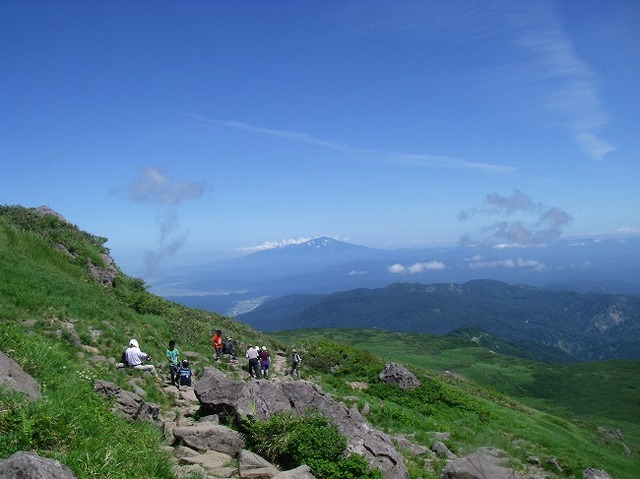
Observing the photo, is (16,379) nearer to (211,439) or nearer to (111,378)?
(211,439)

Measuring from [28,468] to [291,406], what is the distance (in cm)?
974

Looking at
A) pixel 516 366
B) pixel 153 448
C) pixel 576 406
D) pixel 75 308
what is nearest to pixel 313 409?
Answer: pixel 153 448

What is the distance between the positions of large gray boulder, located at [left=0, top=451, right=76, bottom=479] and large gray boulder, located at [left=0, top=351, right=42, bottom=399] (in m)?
2.90

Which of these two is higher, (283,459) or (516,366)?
(283,459)

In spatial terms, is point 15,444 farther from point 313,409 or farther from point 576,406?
point 576,406

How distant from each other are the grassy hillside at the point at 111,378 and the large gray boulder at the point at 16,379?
0.39 meters

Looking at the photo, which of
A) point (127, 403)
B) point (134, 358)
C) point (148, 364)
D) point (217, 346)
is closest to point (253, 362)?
point (217, 346)

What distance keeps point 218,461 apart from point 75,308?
47.6ft

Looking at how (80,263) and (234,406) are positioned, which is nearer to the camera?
(234,406)

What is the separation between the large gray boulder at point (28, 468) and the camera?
20.9 ft

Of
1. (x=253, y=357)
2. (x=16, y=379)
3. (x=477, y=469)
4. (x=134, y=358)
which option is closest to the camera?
(x=16, y=379)

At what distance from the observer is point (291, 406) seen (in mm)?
15297

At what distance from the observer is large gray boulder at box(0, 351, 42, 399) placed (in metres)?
9.23

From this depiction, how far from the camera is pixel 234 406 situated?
1436 centimetres
